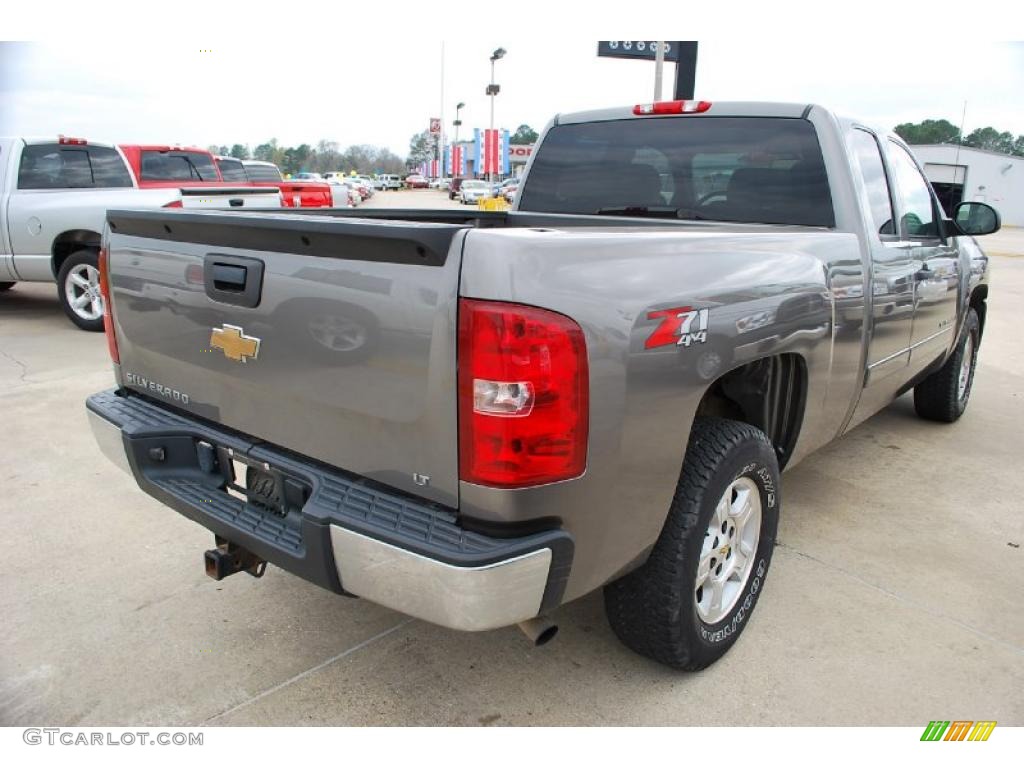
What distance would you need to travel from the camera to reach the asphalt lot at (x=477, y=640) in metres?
2.41

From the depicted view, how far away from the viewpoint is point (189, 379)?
254cm

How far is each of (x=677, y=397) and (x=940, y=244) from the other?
3.08 metres

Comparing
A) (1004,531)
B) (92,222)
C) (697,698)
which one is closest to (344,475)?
(697,698)

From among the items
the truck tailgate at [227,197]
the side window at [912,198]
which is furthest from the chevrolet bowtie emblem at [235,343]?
the truck tailgate at [227,197]

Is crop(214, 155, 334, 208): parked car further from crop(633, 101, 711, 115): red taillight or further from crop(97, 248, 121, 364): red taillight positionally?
crop(97, 248, 121, 364): red taillight

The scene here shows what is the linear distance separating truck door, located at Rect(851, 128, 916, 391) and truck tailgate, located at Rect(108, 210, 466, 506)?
7.29 feet

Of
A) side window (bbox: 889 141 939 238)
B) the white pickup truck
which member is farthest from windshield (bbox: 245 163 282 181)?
side window (bbox: 889 141 939 238)

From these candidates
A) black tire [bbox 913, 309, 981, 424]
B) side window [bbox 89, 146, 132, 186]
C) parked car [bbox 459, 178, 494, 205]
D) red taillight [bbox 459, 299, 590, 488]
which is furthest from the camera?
parked car [bbox 459, 178, 494, 205]

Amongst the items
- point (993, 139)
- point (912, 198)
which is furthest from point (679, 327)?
point (993, 139)

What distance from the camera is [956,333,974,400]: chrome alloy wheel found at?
5396 mm

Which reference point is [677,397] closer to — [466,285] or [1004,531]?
[466,285]

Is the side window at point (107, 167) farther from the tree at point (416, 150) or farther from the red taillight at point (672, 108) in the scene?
the tree at point (416, 150)

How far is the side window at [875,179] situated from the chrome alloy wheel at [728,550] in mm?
1569

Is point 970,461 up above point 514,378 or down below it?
below
